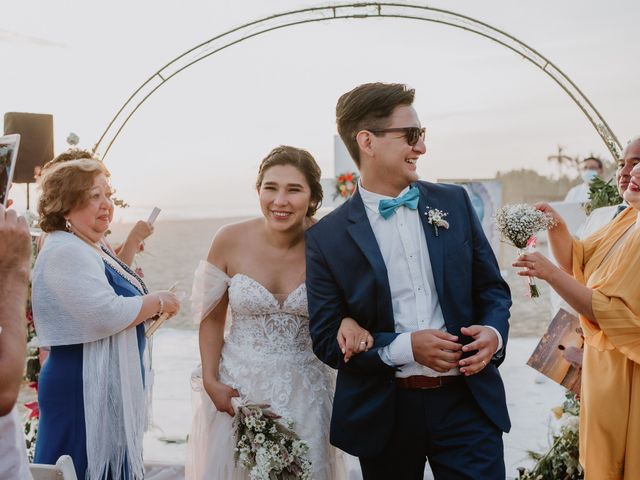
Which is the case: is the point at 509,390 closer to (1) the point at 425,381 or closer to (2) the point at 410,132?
(1) the point at 425,381

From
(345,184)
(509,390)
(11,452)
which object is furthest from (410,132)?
(509,390)

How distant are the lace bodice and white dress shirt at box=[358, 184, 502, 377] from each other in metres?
0.63

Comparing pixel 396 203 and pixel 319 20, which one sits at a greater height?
pixel 319 20

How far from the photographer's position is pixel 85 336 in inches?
119

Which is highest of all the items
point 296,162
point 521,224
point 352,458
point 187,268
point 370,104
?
point 370,104

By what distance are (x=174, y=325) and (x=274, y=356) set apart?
987cm

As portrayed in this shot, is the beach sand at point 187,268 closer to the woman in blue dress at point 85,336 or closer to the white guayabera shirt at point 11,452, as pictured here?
the woman in blue dress at point 85,336

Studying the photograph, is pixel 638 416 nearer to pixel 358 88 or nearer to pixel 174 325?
pixel 358 88

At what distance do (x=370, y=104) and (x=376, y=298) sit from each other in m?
0.79

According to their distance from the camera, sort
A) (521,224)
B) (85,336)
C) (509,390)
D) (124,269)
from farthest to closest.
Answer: (509,390) → (124,269) → (85,336) → (521,224)

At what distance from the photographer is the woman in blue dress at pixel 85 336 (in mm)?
2998

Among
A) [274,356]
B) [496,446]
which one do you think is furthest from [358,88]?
[496,446]

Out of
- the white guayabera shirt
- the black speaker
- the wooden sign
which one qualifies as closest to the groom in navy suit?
the wooden sign

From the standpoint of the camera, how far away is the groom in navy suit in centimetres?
254
